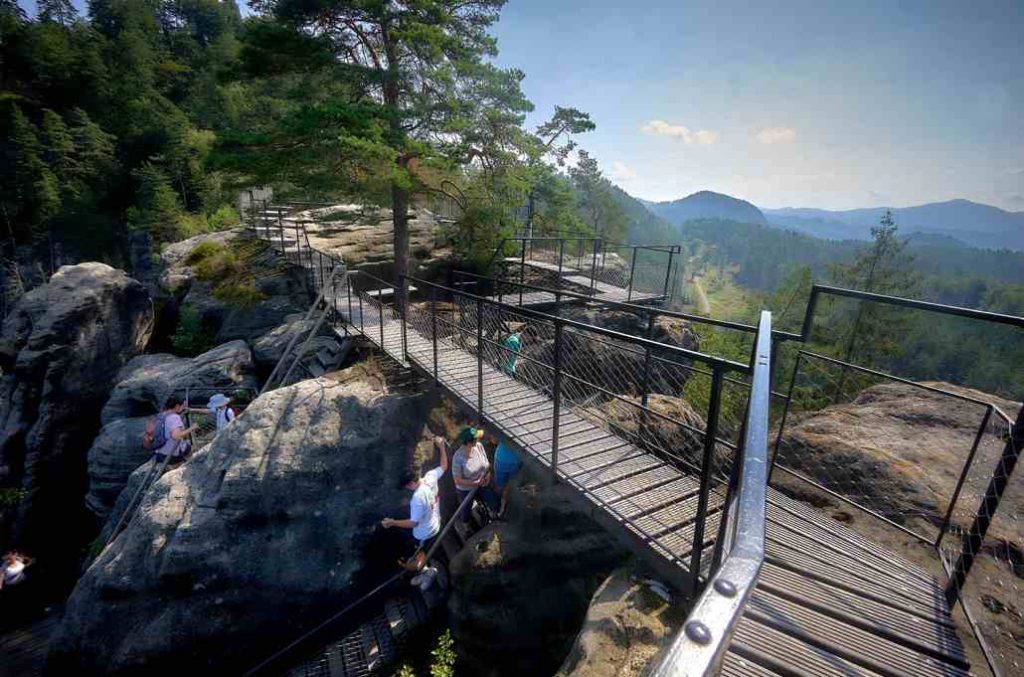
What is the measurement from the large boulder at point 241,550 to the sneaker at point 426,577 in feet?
2.45

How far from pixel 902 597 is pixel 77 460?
18308 mm

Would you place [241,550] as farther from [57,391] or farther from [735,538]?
[57,391]

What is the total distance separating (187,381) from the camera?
9820mm

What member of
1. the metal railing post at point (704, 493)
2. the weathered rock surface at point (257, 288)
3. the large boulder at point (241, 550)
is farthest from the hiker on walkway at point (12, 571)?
the metal railing post at point (704, 493)

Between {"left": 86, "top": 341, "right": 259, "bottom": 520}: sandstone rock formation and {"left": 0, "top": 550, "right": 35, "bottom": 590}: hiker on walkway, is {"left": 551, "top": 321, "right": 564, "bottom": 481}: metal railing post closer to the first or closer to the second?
{"left": 86, "top": 341, "right": 259, "bottom": 520}: sandstone rock formation

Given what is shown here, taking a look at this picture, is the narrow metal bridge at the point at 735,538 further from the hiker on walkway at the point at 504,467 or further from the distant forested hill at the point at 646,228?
the distant forested hill at the point at 646,228

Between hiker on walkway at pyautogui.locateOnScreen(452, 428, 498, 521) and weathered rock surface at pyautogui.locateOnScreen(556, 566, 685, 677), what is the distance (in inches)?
100

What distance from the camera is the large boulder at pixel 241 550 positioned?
5887 millimetres

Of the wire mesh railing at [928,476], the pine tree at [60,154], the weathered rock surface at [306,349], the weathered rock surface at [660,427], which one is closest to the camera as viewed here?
the wire mesh railing at [928,476]

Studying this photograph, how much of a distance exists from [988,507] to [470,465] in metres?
4.77

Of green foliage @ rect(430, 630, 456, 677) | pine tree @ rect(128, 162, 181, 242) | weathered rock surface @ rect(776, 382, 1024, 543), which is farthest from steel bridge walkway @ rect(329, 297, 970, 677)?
pine tree @ rect(128, 162, 181, 242)

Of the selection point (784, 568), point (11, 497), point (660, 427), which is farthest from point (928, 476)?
point (11, 497)

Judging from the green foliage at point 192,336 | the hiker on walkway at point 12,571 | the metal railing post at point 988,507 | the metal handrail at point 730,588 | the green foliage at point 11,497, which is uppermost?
the metal handrail at point 730,588

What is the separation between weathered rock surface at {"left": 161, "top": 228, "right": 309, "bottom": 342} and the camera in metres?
11.7
